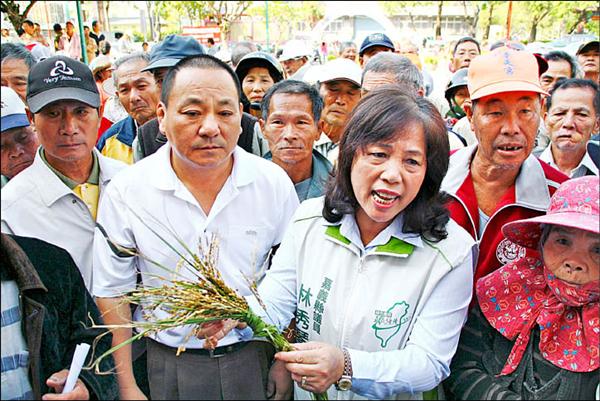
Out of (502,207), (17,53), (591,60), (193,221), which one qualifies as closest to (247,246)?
(193,221)

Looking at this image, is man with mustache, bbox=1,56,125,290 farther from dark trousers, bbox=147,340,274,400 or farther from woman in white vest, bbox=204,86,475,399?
woman in white vest, bbox=204,86,475,399

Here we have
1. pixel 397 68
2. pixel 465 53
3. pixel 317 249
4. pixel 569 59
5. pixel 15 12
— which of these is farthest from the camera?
pixel 465 53

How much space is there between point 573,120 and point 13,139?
9.02 feet

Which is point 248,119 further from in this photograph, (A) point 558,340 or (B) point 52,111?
(A) point 558,340

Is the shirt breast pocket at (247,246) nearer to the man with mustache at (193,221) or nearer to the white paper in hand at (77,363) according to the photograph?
A: the man with mustache at (193,221)

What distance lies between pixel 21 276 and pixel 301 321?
863 millimetres

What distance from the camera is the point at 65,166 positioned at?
1928mm

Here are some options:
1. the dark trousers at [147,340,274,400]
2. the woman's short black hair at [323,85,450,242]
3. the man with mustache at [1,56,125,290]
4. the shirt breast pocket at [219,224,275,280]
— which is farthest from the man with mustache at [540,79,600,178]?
the man with mustache at [1,56,125,290]

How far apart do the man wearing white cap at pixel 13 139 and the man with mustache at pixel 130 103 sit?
1.50 m

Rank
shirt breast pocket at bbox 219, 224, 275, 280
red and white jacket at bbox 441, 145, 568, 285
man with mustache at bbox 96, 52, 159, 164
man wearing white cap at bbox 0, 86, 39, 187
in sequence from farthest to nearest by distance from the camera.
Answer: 1. man with mustache at bbox 96, 52, 159, 164
2. red and white jacket at bbox 441, 145, 568, 285
3. shirt breast pocket at bbox 219, 224, 275, 280
4. man wearing white cap at bbox 0, 86, 39, 187

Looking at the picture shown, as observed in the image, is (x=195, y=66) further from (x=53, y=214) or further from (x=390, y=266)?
(x=390, y=266)

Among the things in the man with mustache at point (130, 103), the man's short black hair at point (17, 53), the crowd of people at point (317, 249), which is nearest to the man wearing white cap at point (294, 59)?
the man with mustache at point (130, 103)

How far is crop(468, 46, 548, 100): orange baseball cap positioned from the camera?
81.9 inches

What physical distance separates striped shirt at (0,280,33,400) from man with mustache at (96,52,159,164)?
1.70m
